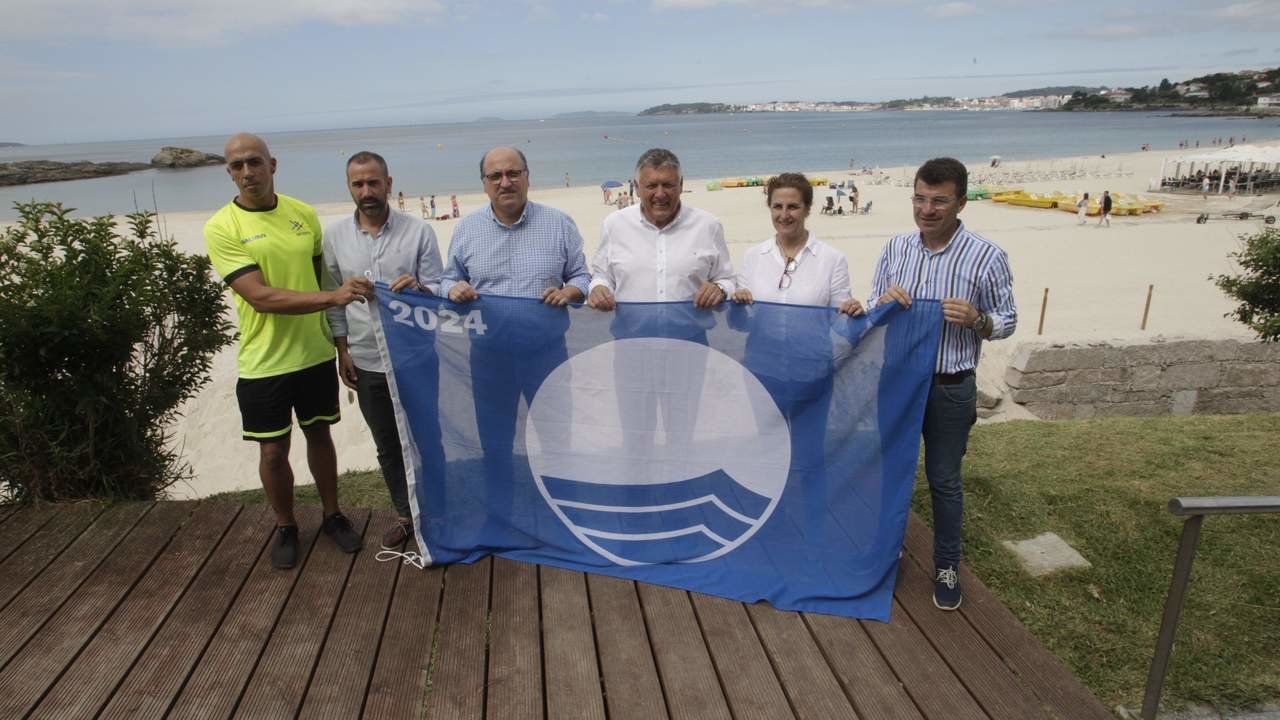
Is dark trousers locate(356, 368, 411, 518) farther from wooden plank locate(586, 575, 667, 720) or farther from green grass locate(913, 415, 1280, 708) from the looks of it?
green grass locate(913, 415, 1280, 708)

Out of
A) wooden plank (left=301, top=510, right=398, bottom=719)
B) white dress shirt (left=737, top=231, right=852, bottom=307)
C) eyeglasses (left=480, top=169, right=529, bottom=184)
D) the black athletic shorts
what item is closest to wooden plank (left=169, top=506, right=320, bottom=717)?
wooden plank (left=301, top=510, right=398, bottom=719)

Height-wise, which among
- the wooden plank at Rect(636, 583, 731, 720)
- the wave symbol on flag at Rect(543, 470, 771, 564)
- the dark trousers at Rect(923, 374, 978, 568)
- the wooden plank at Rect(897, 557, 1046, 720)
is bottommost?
the wooden plank at Rect(636, 583, 731, 720)

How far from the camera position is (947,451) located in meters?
3.61

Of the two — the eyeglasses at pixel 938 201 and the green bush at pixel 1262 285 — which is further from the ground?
the eyeglasses at pixel 938 201

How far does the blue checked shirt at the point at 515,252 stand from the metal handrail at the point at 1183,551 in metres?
2.80

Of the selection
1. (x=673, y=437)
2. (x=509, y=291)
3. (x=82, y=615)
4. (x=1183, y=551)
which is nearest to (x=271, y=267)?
(x=509, y=291)

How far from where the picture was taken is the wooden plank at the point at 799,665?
9.73 feet

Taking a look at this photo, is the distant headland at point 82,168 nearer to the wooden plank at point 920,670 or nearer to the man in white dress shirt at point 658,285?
the man in white dress shirt at point 658,285

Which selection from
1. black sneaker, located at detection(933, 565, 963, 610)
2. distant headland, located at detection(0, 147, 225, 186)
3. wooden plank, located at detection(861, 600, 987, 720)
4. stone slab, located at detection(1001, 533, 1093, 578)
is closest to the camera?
wooden plank, located at detection(861, 600, 987, 720)

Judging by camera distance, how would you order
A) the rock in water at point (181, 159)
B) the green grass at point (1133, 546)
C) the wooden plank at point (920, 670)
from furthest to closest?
the rock in water at point (181, 159)
the green grass at point (1133, 546)
the wooden plank at point (920, 670)

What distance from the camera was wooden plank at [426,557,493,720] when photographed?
3.00m

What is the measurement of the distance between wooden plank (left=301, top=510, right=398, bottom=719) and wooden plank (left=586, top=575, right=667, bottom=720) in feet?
3.32

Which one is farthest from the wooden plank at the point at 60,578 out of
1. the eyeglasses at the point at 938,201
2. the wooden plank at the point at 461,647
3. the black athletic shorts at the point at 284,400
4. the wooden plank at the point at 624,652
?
A: the eyeglasses at the point at 938,201

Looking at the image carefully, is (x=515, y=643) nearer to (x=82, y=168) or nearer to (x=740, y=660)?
(x=740, y=660)
